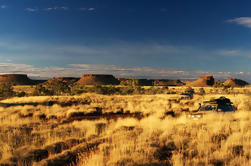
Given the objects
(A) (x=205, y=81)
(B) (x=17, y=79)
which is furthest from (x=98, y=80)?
(A) (x=205, y=81)

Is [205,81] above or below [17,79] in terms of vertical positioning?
below

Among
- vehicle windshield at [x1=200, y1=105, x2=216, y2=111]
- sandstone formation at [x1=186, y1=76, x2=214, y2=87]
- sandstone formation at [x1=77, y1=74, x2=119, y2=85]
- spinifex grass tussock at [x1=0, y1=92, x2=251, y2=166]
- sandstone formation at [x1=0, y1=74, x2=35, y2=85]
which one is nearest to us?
spinifex grass tussock at [x1=0, y1=92, x2=251, y2=166]

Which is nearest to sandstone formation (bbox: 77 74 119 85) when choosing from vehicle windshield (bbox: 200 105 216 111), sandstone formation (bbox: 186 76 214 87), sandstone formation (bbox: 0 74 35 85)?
sandstone formation (bbox: 0 74 35 85)

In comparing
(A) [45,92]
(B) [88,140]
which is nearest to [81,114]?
(B) [88,140]

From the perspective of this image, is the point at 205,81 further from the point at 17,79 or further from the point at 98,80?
the point at 17,79

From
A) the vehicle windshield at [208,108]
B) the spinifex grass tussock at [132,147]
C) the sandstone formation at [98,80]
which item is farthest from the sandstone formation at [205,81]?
the spinifex grass tussock at [132,147]

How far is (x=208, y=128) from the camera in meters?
10.8

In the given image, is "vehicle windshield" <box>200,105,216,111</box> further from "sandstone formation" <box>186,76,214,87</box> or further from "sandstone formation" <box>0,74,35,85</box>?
"sandstone formation" <box>0,74,35,85</box>

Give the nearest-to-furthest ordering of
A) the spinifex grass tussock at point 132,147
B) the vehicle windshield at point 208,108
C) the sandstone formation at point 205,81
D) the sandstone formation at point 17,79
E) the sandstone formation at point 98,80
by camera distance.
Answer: the spinifex grass tussock at point 132,147 < the vehicle windshield at point 208,108 < the sandstone formation at point 17,79 < the sandstone formation at point 205,81 < the sandstone formation at point 98,80

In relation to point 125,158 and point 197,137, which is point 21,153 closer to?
point 125,158

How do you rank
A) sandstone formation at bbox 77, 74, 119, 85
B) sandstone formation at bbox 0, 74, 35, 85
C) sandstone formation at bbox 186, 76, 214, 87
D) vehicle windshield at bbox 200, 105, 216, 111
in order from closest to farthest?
vehicle windshield at bbox 200, 105, 216, 111 < sandstone formation at bbox 0, 74, 35, 85 < sandstone formation at bbox 186, 76, 214, 87 < sandstone formation at bbox 77, 74, 119, 85

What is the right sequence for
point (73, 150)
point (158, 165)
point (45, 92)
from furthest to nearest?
point (45, 92), point (73, 150), point (158, 165)

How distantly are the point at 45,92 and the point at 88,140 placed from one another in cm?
4356

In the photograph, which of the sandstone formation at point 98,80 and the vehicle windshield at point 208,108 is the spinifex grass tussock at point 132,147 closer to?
the vehicle windshield at point 208,108
